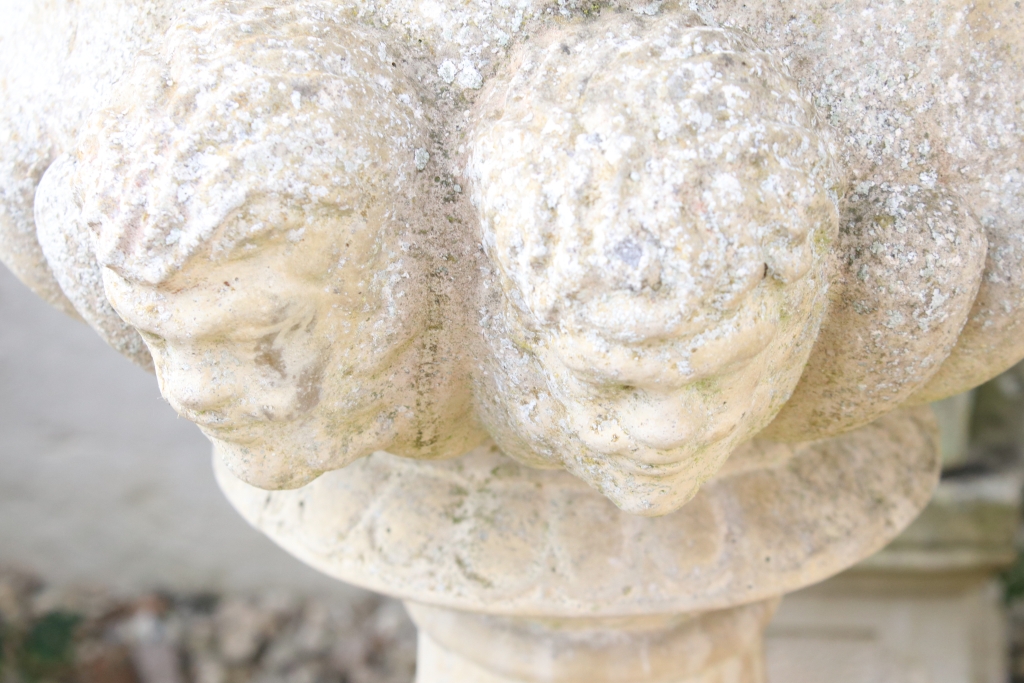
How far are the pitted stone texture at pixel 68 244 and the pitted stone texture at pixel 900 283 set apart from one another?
452 mm

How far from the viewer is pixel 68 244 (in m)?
0.58

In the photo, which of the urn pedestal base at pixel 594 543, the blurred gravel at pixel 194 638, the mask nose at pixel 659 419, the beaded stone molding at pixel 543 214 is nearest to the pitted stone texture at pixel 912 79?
the beaded stone molding at pixel 543 214

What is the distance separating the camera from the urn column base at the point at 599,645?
805 mm

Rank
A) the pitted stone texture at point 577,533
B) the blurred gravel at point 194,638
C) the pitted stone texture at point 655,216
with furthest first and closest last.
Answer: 1. the blurred gravel at point 194,638
2. the pitted stone texture at point 577,533
3. the pitted stone texture at point 655,216

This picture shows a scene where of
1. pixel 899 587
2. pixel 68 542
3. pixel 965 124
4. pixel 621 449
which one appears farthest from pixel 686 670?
pixel 68 542

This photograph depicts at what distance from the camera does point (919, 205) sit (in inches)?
20.4

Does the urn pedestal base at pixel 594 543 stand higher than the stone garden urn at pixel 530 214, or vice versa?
the stone garden urn at pixel 530 214

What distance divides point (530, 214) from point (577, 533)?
0.36m

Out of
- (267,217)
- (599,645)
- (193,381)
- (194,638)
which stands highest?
(267,217)

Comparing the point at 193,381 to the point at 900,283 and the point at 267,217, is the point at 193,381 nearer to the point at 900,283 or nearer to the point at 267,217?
the point at 267,217

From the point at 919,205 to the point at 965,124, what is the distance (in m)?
0.05

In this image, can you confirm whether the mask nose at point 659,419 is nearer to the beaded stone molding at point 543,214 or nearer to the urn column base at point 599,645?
the beaded stone molding at point 543,214

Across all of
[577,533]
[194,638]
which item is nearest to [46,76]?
[577,533]

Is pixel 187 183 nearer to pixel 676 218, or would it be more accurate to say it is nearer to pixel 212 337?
pixel 212 337
